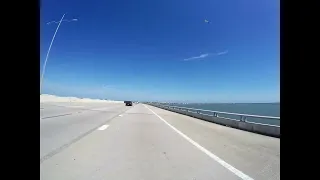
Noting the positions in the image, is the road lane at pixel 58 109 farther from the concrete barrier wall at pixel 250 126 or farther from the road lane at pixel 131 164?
the road lane at pixel 131 164

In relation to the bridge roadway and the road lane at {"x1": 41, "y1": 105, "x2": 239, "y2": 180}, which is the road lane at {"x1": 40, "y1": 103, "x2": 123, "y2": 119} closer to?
the bridge roadway

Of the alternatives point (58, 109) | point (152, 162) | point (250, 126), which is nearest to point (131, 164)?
point (152, 162)

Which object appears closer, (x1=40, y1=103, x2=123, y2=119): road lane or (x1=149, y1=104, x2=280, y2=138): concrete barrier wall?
(x1=149, y1=104, x2=280, y2=138): concrete barrier wall

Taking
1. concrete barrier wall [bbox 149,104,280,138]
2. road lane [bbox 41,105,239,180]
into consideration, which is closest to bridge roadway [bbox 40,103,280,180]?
road lane [bbox 41,105,239,180]

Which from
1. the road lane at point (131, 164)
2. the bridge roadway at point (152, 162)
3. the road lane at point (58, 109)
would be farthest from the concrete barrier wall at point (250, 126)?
the road lane at point (58, 109)

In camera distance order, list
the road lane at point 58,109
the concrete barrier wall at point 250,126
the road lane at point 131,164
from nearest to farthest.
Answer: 1. the road lane at point 131,164
2. the concrete barrier wall at point 250,126
3. the road lane at point 58,109

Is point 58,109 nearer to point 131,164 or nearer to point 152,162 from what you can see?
point 152,162

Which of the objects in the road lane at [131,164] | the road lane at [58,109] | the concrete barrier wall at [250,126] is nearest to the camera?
the road lane at [131,164]

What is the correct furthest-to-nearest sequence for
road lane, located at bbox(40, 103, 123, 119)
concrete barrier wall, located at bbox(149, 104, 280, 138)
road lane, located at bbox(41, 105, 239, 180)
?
1. road lane, located at bbox(40, 103, 123, 119)
2. concrete barrier wall, located at bbox(149, 104, 280, 138)
3. road lane, located at bbox(41, 105, 239, 180)
